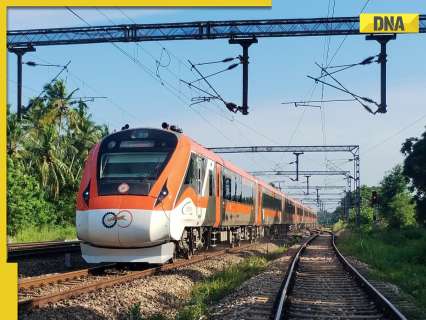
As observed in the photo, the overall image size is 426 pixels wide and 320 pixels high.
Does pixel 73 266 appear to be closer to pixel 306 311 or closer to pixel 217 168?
pixel 217 168

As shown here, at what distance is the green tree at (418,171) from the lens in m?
41.8

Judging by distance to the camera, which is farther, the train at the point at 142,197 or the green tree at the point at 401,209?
the green tree at the point at 401,209

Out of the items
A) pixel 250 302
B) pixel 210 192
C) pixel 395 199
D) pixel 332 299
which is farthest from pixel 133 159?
pixel 395 199

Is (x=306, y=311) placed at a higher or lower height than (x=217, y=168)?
lower

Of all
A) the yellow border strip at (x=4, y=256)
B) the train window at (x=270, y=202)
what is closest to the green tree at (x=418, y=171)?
the train window at (x=270, y=202)

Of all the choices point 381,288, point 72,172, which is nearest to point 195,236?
point 381,288

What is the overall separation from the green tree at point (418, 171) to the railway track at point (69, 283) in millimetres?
30133

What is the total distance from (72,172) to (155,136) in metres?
32.7

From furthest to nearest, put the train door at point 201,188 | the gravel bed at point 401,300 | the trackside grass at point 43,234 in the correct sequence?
the trackside grass at point 43,234
the train door at point 201,188
the gravel bed at point 401,300

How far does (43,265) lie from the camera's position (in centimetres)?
1548

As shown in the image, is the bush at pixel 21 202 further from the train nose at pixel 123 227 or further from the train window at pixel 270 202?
the train nose at pixel 123 227

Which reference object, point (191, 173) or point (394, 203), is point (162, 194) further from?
point (394, 203)

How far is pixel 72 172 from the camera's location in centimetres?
4566

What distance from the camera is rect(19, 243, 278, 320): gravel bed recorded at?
8.60m
